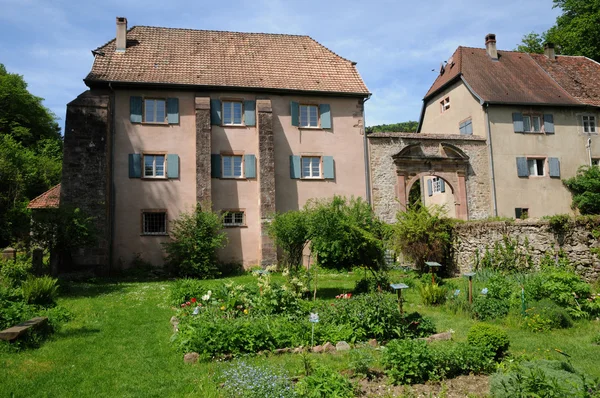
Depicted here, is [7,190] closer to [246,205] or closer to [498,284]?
[246,205]

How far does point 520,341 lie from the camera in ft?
26.7

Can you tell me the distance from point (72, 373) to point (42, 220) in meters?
10.3

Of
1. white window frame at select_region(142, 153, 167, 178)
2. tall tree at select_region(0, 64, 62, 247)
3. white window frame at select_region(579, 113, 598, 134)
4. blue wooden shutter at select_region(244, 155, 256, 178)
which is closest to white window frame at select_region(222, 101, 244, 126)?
blue wooden shutter at select_region(244, 155, 256, 178)

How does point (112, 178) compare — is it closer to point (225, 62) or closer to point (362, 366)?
point (225, 62)

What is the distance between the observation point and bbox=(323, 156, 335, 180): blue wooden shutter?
72.1 feet

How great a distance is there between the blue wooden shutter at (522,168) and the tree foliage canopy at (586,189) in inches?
93.1

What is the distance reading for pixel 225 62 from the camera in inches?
901

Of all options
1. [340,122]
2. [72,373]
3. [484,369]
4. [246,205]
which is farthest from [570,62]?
[72,373]

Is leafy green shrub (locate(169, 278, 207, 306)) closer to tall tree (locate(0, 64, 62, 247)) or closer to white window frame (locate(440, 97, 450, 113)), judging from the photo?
tall tree (locate(0, 64, 62, 247))

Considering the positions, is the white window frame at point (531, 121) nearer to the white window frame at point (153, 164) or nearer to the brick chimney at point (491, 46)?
the brick chimney at point (491, 46)

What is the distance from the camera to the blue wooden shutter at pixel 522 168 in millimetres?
24250

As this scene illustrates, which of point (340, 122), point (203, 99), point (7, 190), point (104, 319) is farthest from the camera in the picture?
point (7, 190)

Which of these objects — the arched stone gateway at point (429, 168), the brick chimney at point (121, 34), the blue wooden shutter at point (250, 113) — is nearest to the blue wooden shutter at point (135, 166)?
the blue wooden shutter at point (250, 113)

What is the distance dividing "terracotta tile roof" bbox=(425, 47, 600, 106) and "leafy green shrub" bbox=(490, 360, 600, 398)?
2122cm
